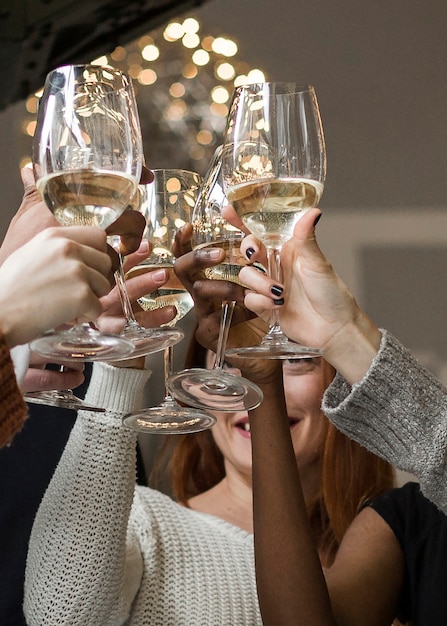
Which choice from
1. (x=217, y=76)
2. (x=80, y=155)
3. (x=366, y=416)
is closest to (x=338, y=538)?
(x=366, y=416)

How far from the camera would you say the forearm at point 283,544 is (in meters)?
1.35

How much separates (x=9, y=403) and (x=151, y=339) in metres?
0.16

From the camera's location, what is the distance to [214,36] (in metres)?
3.15

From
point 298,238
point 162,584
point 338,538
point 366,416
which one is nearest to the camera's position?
point 298,238

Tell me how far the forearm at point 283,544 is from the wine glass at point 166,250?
33 centimetres

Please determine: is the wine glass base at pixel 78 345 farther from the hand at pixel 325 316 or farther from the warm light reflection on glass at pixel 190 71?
the warm light reflection on glass at pixel 190 71

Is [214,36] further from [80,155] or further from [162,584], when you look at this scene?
[80,155]

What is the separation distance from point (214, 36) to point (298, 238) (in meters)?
2.29

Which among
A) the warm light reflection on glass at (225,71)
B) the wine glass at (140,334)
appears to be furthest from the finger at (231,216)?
the warm light reflection on glass at (225,71)

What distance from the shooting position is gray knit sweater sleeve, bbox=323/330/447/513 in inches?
43.8

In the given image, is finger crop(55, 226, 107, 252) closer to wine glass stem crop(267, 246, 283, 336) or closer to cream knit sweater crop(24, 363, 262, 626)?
wine glass stem crop(267, 246, 283, 336)

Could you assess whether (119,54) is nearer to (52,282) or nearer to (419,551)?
(419,551)

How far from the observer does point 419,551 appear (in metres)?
1.59

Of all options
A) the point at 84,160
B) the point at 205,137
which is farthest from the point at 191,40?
the point at 84,160
